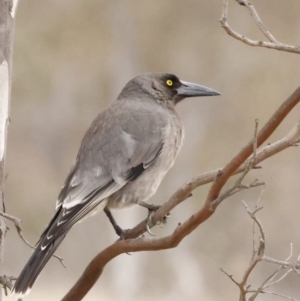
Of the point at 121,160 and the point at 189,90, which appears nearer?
the point at 121,160

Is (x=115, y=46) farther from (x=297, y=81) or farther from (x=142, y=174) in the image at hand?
(x=142, y=174)

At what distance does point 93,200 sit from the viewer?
9.38 ft

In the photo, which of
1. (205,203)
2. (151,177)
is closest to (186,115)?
(151,177)

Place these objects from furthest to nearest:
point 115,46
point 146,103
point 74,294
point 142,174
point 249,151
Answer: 1. point 115,46
2. point 146,103
3. point 142,174
4. point 74,294
5. point 249,151

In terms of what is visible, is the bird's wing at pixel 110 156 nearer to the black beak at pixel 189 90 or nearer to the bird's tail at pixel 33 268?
the bird's tail at pixel 33 268

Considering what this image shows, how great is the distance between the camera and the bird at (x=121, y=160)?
2816 millimetres

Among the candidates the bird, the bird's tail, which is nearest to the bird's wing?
the bird

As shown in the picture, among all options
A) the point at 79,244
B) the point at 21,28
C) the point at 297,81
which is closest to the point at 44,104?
the point at 21,28

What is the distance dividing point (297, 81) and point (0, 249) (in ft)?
25.8

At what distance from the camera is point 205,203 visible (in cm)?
199

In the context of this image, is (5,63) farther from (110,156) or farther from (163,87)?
(163,87)

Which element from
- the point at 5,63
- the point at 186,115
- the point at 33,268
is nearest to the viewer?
the point at 33,268

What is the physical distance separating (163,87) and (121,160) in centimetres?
68

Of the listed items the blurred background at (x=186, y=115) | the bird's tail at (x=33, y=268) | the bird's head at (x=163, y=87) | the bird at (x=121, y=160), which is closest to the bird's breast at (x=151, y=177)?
the bird at (x=121, y=160)
